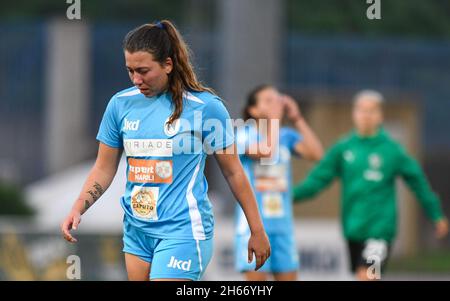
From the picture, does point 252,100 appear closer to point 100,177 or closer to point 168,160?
point 100,177

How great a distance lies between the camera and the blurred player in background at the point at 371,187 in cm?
979

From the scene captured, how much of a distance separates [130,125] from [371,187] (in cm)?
424

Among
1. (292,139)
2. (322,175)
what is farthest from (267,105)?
(322,175)

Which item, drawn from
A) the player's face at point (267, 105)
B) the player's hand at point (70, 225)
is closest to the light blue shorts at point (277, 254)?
the player's face at point (267, 105)

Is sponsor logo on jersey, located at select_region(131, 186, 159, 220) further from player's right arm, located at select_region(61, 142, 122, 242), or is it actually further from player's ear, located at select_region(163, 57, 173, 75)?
player's ear, located at select_region(163, 57, 173, 75)

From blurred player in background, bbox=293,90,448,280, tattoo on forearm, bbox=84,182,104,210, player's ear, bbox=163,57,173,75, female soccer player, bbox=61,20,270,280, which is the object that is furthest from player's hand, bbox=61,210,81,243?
blurred player in background, bbox=293,90,448,280

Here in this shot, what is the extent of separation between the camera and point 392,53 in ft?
85.7

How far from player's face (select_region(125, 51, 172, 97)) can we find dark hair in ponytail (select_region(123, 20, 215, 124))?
0.03m

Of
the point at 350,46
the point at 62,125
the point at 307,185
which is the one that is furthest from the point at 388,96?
the point at 307,185

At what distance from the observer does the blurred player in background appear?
979cm

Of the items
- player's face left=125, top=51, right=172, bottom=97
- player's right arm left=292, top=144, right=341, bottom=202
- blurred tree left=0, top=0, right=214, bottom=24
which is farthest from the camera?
blurred tree left=0, top=0, right=214, bottom=24

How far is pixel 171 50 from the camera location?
6000mm
